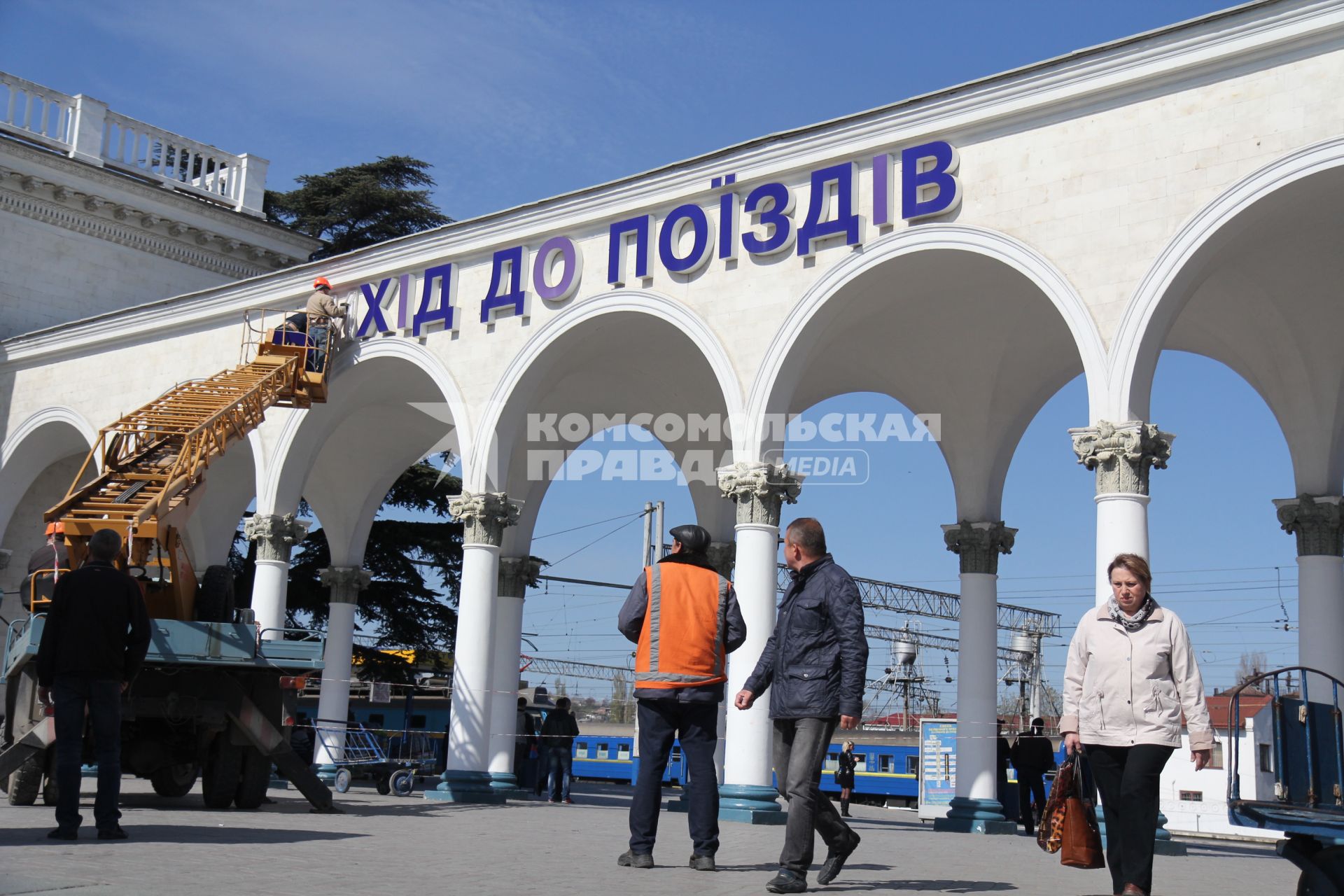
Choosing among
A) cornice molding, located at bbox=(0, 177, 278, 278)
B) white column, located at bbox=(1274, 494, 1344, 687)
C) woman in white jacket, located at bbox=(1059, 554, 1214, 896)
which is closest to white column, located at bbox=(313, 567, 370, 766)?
cornice molding, located at bbox=(0, 177, 278, 278)

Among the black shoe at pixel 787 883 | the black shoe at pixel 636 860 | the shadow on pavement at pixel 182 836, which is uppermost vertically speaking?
the black shoe at pixel 787 883

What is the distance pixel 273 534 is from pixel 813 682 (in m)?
15.1

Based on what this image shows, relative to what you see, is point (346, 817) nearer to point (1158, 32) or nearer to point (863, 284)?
point (863, 284)

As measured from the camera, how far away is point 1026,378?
17406mm

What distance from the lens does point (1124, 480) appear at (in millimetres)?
12234

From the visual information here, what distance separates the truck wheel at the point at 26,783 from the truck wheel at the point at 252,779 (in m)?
1.66

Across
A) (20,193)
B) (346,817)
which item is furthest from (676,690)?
(20,193)

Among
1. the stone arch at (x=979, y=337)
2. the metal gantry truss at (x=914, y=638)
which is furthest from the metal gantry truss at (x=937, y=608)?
the stone arch at (x=979, y=337)

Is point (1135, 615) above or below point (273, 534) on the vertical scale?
below

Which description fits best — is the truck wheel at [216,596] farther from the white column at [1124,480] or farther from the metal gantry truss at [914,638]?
the metal gantry truss at [914,638]

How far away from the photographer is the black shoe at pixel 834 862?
6.65 m

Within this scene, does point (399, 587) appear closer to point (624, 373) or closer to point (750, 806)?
point (624, 373)

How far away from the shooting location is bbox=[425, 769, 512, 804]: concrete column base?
16.6 metres

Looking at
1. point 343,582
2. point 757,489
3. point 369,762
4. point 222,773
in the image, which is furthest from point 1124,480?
point 343,582
